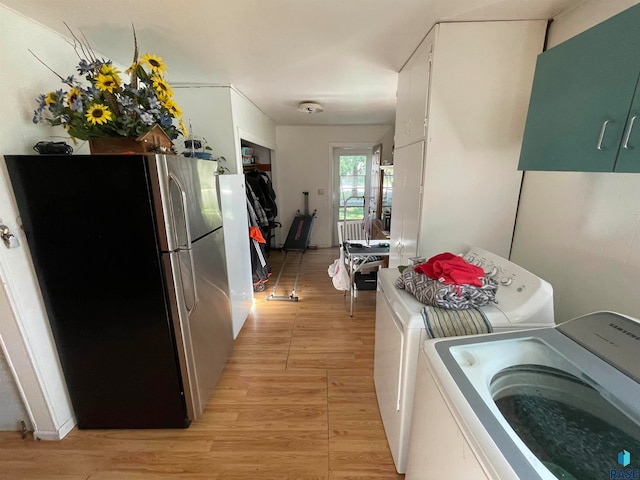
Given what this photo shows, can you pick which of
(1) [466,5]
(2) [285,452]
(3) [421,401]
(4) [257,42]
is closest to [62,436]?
(2) [285,452]

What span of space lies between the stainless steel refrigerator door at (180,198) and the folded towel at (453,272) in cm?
124

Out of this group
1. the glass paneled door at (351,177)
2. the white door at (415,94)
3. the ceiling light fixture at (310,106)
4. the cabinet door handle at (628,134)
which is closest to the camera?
the cabinet door handle at (628,134)

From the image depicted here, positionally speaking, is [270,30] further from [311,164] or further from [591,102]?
[311,164]

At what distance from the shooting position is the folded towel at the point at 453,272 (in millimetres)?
1164

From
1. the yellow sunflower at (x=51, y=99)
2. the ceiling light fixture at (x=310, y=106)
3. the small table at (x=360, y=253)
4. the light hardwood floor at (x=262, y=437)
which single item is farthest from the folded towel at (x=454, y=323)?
the ceiling light fixture at (x=310, y=106)

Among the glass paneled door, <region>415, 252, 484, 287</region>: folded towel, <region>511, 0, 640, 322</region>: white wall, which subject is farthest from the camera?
the glass paneled door

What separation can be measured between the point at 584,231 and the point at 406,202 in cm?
96

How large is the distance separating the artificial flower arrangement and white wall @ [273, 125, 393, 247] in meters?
3.57

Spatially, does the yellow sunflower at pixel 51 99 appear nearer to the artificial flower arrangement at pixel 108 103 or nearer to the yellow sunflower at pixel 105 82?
the artificial flower arrangement at pixel 108 103

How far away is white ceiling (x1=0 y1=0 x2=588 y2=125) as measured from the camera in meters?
1.23

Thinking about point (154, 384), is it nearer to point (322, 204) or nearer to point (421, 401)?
point (421, 401)

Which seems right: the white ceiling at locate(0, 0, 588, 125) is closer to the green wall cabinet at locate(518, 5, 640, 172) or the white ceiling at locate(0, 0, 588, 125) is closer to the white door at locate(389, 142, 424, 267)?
the green wall cabinet at locate(518, 5, 640, 172)

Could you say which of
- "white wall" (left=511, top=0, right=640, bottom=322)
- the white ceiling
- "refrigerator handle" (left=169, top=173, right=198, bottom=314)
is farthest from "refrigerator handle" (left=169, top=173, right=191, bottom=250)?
"white wall" (left=511, top=0, right=640, bottom=322)

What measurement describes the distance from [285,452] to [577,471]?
1.26 m
